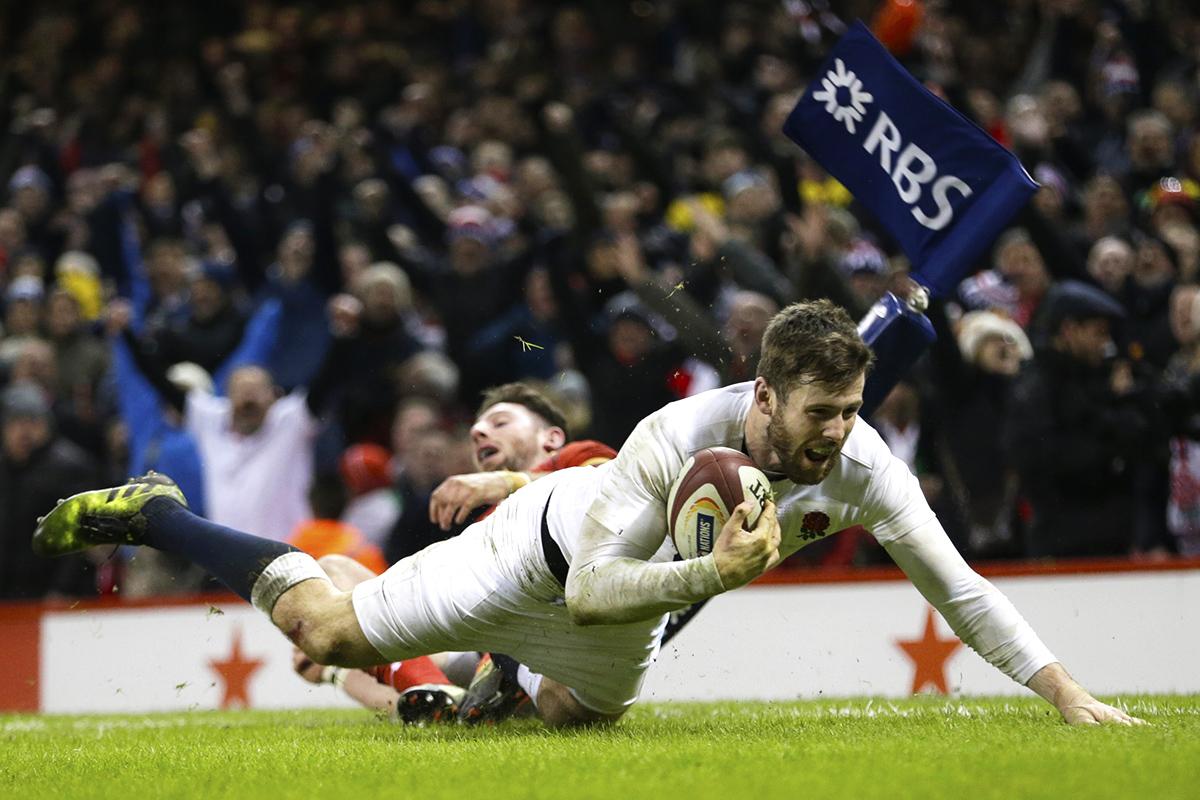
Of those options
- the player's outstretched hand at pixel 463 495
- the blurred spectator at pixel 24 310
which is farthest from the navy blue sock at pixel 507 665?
the blurred spectator at pixel 24 310

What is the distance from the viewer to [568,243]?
10547 millimetres

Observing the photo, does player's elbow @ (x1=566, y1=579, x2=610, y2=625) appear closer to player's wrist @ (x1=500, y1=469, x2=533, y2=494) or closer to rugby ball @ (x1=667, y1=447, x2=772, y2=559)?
rugby ball @ (x1=667, y1=447, x2=772, y2=559)

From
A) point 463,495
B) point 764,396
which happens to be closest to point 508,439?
point 463,495

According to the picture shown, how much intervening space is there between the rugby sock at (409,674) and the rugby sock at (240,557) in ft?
2.83

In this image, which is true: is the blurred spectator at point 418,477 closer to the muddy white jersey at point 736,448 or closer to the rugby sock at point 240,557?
the rugby sock at point 240,557

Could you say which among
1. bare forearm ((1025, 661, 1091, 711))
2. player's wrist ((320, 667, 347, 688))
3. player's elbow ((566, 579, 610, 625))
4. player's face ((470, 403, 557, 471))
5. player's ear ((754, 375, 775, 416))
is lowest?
player's wrist ((320, 667, 347, 688))

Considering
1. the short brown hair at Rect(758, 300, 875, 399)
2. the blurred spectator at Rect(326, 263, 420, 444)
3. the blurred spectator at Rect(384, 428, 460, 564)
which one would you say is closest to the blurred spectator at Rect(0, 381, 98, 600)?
the blurred spectator at Rect(326, 263, 420, 444)

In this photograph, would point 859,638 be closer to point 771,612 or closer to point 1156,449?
point 771,612

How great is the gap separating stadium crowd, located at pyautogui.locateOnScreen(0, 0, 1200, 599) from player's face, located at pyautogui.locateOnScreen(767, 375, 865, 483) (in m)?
2.05

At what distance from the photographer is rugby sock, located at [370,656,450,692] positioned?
6.66 metres

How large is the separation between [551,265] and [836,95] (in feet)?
10.7

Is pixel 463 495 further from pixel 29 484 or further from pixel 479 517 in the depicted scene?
pixel 29 484

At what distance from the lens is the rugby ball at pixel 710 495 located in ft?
15.8

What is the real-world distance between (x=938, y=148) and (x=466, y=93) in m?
8.70
